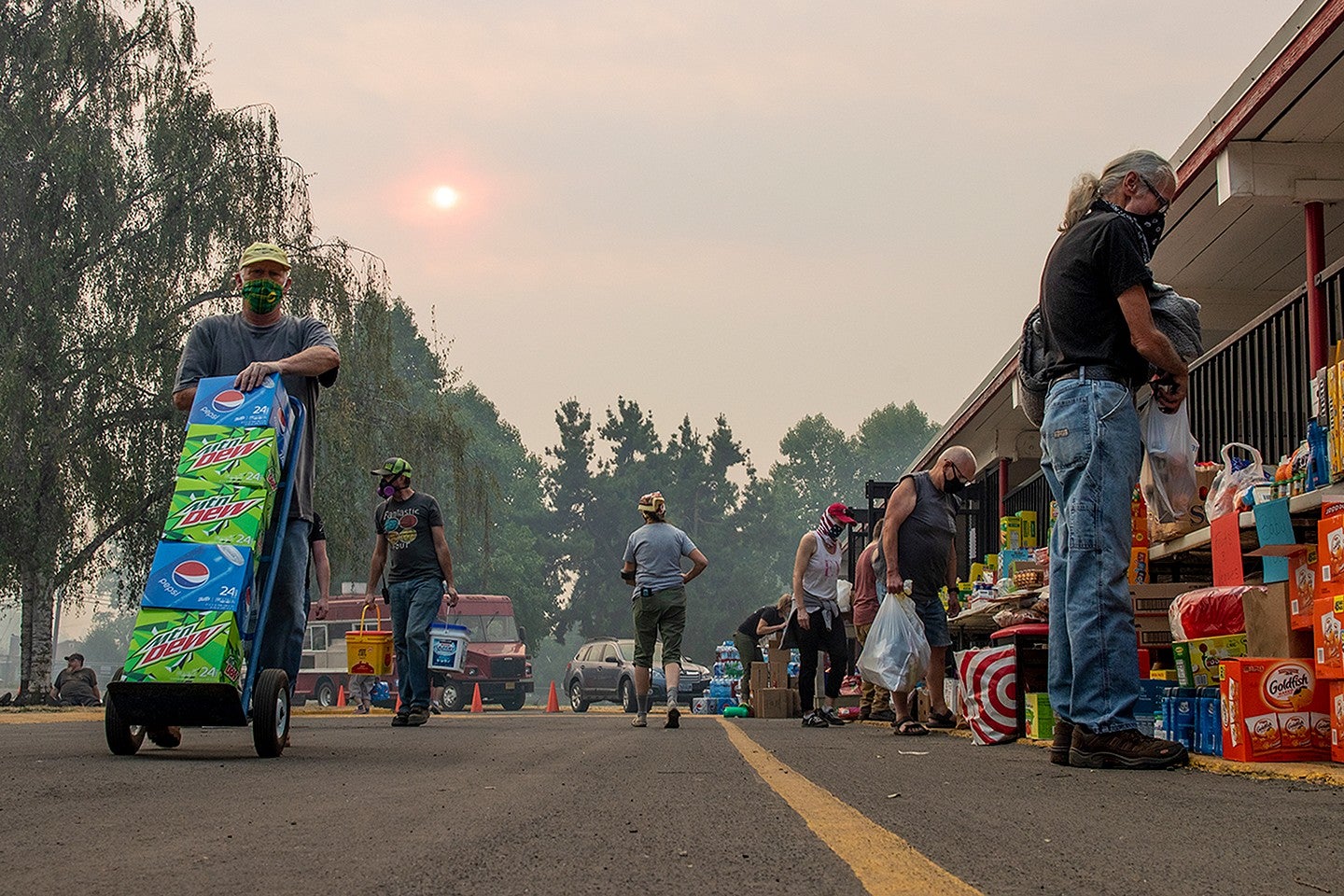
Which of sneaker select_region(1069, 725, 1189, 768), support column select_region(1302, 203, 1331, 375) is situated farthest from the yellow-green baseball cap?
support column select_region(1302, 203, 1331, 375)

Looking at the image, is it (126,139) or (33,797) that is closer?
(33,797)

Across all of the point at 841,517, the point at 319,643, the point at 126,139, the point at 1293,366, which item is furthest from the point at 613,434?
the point at 1293,366

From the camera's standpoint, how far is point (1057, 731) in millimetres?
5984

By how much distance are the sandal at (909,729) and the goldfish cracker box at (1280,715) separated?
4.05 m

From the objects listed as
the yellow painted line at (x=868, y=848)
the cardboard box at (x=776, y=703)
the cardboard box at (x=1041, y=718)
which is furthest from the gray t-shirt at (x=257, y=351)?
the cardboard box at (x=776, y=703)

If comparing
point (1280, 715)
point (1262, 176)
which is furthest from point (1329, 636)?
point (1262, 176)

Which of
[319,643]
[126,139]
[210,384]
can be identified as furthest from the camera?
[319,643]

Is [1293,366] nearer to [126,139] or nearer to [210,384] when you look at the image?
[210,384]

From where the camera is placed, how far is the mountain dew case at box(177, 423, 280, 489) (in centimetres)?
648

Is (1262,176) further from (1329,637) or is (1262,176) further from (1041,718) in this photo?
(1329,637)

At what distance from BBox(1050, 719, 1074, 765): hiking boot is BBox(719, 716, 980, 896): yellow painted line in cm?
144

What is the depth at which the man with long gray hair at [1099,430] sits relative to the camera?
568 centimetres

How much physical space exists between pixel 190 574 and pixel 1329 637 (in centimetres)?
456

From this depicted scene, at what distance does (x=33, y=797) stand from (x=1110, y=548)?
3.92m
